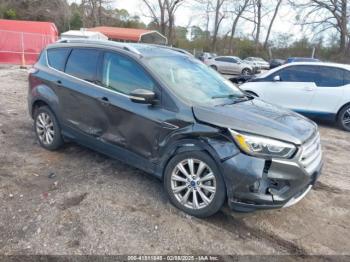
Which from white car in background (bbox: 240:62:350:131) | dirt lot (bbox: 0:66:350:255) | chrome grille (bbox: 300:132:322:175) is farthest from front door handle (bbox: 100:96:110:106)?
white car in background (bbox: 240:62:350:131)

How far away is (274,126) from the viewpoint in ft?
11.5

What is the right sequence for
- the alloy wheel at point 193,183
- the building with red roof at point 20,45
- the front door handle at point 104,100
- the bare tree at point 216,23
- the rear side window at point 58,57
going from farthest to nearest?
1. the bare tree at point 216,23
2. the building with red roof at point 20,45
3. the rear side window at point 58,57
4. the front door handle at point 104,100
5. the alloy wheel at point 193,183

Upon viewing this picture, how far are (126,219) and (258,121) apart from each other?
1.66 m

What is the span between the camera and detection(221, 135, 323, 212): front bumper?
326cm

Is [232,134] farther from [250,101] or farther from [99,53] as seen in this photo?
[99,53]

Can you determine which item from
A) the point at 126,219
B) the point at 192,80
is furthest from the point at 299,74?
the point at 126,219

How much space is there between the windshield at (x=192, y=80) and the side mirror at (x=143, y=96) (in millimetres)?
239

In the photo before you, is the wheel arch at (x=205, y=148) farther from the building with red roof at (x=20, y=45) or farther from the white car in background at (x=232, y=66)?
the white car in background at (x=232, y=66)

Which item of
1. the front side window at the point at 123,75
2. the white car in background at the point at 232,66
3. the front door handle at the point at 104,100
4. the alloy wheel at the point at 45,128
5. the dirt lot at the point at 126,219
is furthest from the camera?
the white car in background at the point at 232,66

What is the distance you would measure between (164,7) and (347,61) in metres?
26.2

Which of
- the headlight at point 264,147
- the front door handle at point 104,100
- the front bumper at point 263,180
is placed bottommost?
the front bumper at point 263,180

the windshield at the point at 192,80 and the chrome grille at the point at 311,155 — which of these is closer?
the chrome grille at the point at 311,155

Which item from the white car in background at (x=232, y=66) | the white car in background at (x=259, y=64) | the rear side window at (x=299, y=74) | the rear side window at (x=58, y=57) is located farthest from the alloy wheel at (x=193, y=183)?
the white car in background at (x=259, y=64)

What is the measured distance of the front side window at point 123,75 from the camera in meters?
4.07
